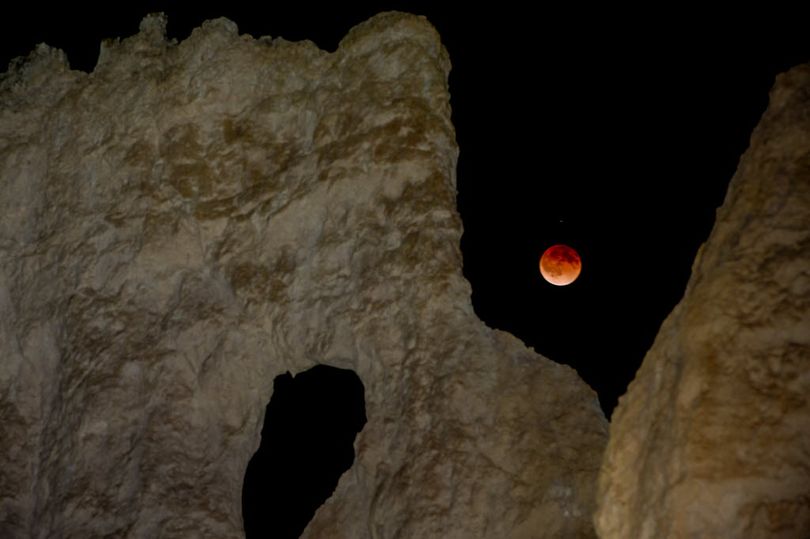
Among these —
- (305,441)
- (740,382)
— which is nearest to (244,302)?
(740,382)

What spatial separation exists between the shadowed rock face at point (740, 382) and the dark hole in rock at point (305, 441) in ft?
21.9

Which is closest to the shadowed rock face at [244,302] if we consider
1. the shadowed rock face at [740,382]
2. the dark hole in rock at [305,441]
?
the shadowed rock face at [740,382]

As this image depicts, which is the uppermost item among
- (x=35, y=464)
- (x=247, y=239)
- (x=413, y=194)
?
(x=413, y=194)

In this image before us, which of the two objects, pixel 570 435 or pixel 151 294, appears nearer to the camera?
pixel 570 435

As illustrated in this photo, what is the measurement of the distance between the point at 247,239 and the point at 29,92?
2094 mm

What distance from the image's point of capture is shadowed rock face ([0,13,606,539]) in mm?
3514

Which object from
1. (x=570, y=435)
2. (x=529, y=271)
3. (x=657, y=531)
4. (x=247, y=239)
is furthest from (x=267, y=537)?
(x=657, y=531)

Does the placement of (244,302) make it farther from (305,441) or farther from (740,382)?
(305,441)

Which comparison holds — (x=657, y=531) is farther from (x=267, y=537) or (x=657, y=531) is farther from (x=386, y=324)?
(x=267, y=537)

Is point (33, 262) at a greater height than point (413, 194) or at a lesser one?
lesser

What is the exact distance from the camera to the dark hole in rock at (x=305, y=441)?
9008 mm

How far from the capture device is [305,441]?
919 centimetres

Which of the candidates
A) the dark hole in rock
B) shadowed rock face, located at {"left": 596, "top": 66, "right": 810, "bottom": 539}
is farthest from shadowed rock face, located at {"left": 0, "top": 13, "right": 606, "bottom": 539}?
the dark hole in rock

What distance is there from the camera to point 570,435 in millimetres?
3477
